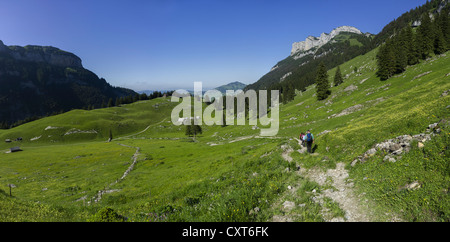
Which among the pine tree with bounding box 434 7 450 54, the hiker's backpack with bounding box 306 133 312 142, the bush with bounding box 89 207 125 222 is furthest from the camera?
the pine tree with bounding box 434 7 450 54

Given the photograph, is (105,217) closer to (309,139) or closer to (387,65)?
(309,139)

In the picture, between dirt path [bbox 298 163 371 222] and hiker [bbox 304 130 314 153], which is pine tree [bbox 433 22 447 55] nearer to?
hiker [bbox 304 130 314 153]

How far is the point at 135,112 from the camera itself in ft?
591

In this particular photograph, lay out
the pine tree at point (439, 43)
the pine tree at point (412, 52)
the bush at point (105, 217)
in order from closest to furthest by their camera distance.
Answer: the bush at point (105, 217) < the pine tree at point (439, 43) < the pine tree at point (412, 52)

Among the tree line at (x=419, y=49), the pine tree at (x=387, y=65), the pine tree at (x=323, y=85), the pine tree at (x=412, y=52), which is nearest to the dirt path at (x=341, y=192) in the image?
the pine tree at (x=387, y=65)

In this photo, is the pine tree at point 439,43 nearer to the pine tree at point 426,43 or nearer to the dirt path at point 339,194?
the pine tree at point 426,43

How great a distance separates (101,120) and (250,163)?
15805 centimetres

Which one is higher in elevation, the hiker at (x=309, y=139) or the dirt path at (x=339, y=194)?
the hiker at (x=309, y=139)

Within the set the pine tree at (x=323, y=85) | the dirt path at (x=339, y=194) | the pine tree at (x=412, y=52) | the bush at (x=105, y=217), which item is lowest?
the bush at (x=105, y=217)

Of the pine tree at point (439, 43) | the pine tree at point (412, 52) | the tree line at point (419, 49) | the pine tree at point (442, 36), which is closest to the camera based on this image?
the pine tree at point (439, 43)

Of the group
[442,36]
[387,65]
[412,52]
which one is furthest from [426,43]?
[387,65]

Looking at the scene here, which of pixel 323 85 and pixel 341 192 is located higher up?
pixel 323 85

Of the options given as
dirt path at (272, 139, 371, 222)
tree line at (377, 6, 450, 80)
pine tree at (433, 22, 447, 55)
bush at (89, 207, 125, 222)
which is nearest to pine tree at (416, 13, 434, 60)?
tree line at (377, 6, 450, 80)

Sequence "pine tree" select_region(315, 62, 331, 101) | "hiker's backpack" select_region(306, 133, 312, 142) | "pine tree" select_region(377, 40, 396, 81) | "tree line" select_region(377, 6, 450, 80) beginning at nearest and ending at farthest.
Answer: "hiker's backpack" select_region(306, 133, 312, 142), "tree line" select_region(377, 6, 450, 80), "pine tree" select_region(377, 40, 396, 81), "pine tree" select_region(315, 62, 331, 101)
